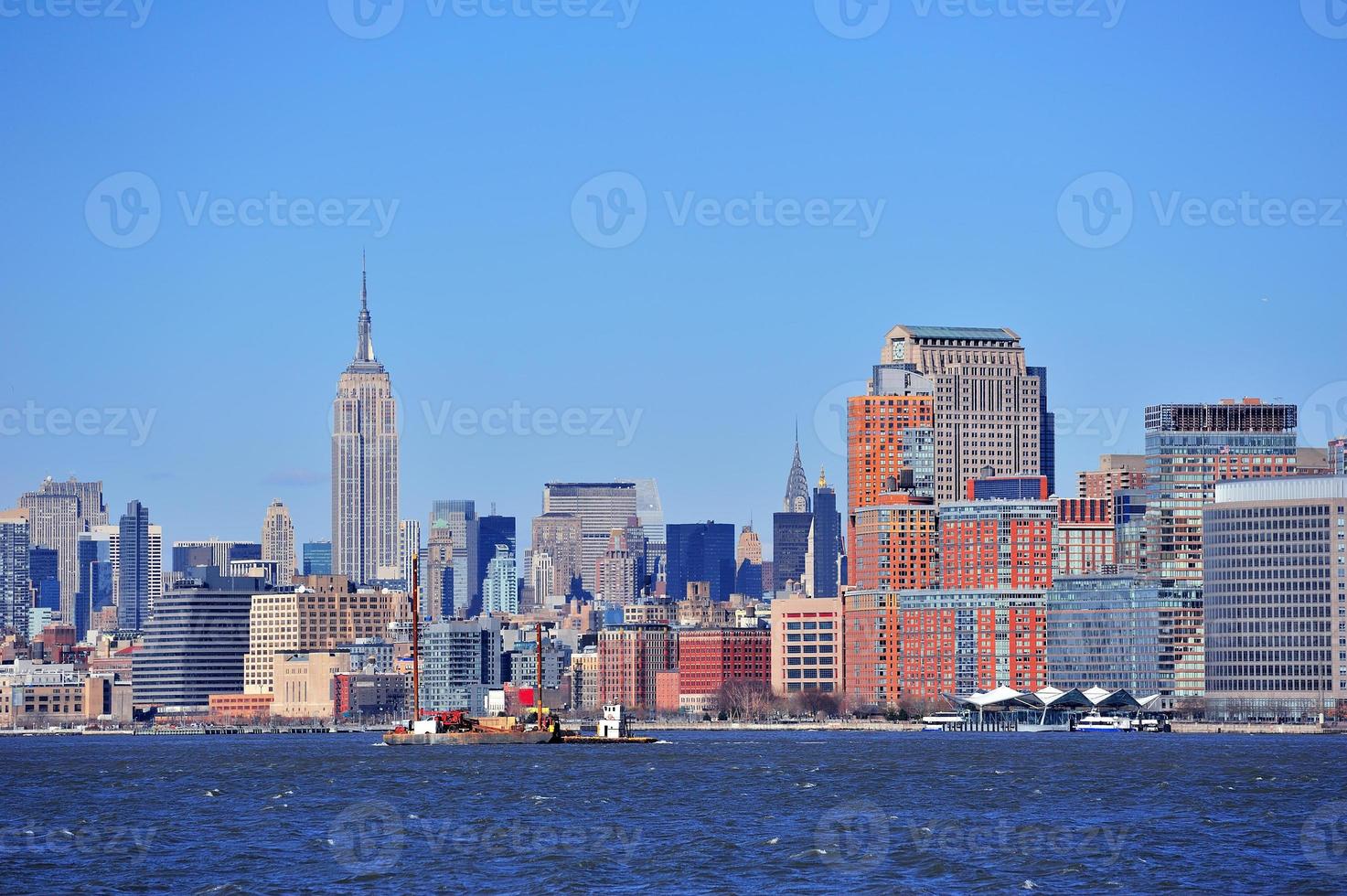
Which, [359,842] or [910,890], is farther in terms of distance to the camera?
[359,842]

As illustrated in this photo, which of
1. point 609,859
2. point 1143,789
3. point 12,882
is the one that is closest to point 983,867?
point 609,859

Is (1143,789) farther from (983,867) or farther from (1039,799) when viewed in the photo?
(983,867)

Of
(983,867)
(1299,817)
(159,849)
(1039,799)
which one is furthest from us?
(1039,799)

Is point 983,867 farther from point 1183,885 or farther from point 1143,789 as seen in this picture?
point 1143,789

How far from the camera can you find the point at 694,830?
388 ft

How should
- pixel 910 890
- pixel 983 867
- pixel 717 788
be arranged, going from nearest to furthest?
pixel 910 890 → pixel 983 867 → pixel 717 788

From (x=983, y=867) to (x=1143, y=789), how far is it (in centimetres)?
4635

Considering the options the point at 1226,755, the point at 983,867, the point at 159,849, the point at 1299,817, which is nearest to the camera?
the point at 983,867

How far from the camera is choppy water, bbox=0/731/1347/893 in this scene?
98.4m

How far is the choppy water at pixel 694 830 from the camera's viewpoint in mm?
98438

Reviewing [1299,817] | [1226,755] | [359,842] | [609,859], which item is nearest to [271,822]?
[359,842]

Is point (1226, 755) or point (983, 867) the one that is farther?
point (1226, 755)

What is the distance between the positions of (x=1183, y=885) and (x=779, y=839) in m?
21.4

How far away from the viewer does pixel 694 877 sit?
9888cm
